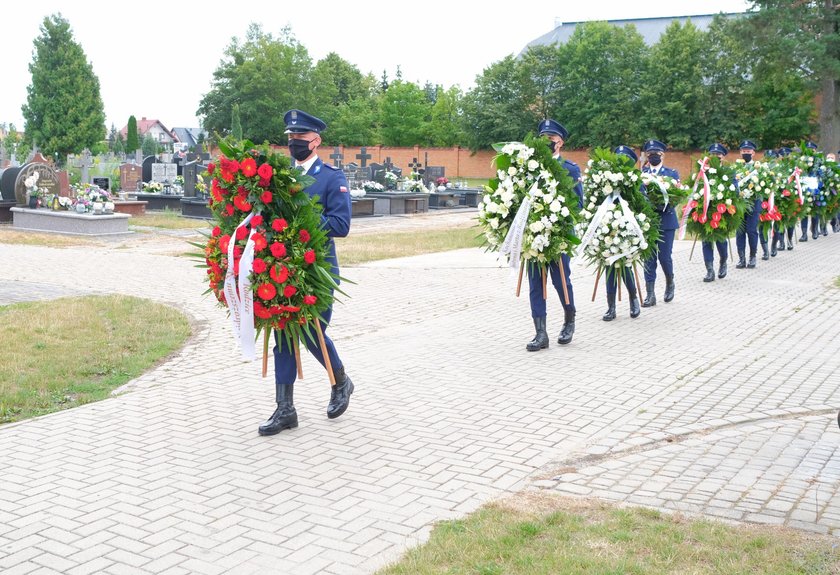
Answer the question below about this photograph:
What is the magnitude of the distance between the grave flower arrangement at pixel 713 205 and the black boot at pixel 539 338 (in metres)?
5.39

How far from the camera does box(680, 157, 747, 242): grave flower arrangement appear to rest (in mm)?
13125

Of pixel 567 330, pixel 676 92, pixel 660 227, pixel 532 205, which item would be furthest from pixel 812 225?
pixel 676 92

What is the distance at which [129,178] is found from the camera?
31203mm

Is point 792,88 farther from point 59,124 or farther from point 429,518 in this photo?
point 429,518

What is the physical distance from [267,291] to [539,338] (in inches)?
150

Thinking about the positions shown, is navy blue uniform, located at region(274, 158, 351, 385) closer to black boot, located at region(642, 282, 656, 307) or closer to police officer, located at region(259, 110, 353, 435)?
police officer, located at region(259, 110, 353, 435)

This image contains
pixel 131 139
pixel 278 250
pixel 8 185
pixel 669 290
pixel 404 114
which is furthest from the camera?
pixel 131 139

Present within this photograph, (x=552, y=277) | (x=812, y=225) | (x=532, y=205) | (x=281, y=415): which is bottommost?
(x=281, y=415)

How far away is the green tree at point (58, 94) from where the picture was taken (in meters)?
54.2

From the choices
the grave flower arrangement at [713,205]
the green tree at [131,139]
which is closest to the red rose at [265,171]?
the grave flower arrangement at [713,205]

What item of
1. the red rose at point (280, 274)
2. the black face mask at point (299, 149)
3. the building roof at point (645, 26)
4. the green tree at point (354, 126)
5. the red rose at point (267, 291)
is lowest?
the red rose at point (267, 291)

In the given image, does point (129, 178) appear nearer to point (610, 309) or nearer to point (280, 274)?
point (610, 309)

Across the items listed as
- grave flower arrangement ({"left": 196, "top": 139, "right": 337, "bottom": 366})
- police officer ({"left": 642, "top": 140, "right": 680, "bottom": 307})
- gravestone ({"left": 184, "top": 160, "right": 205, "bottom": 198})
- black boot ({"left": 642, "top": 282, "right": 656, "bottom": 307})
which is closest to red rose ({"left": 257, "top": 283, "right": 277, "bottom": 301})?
grave flower arrangement ({"left": 196, "top": 139, "right": 337, "bottom": 366})

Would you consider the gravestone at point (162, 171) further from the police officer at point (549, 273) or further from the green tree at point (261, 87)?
the green tree at point (261, 87)
